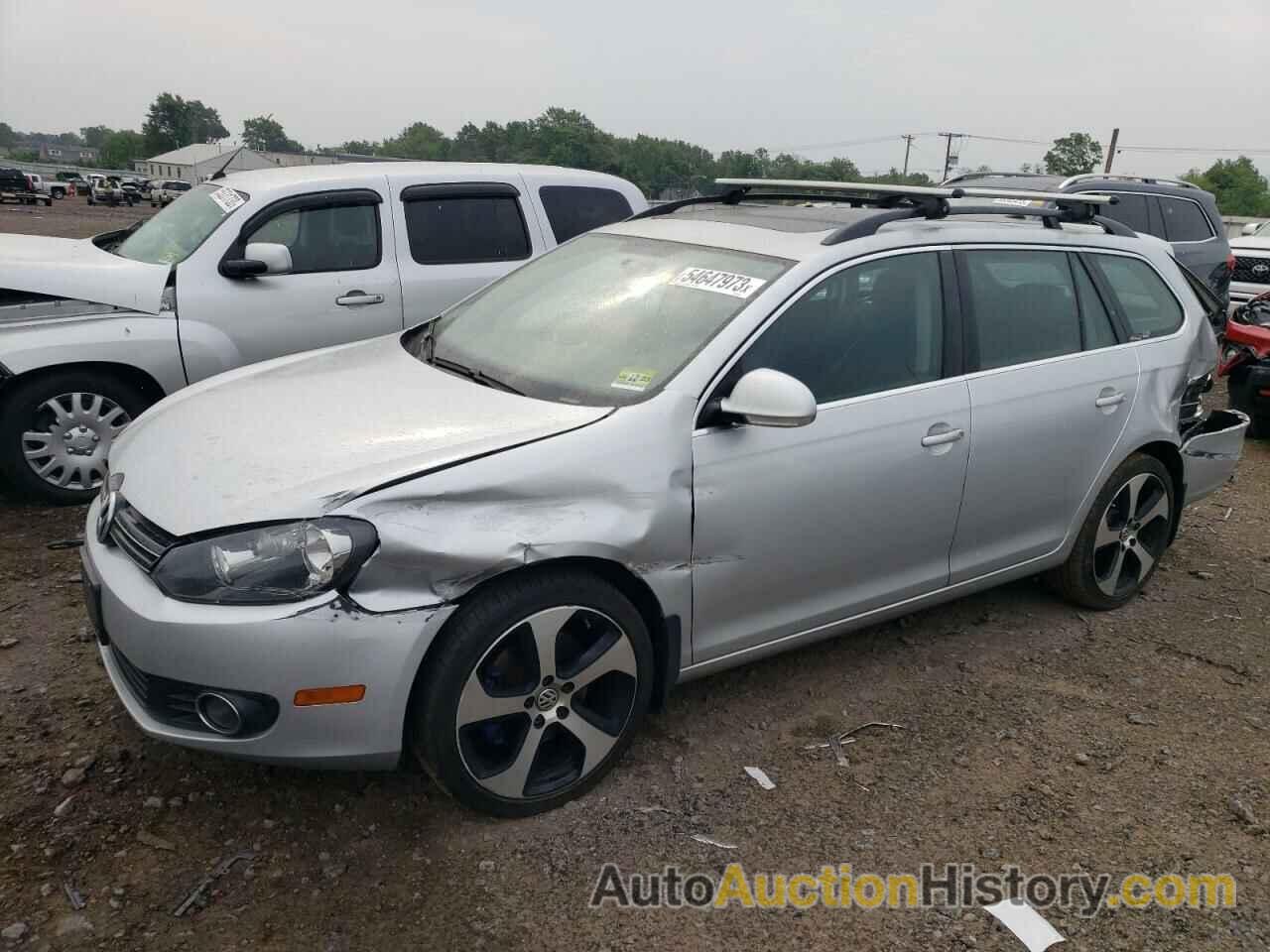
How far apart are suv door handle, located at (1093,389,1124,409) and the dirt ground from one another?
985mm

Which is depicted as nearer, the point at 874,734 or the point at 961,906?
the point at 961,906

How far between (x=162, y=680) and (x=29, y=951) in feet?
2.13

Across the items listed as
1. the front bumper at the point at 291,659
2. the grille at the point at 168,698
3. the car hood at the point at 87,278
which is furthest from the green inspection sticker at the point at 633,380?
the car hood at the point at 87,278

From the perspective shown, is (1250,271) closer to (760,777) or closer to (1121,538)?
(1121,538)

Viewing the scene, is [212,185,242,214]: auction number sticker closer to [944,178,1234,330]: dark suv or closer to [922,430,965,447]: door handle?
[922,430,965,447]: door handle

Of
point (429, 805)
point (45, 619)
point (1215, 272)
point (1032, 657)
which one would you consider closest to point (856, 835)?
point (429, 805)

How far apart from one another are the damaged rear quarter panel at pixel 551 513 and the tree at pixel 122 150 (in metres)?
154

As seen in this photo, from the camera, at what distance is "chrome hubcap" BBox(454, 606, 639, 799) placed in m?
2.58

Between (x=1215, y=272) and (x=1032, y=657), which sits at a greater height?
(x=1215, y=272)

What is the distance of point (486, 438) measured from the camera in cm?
265

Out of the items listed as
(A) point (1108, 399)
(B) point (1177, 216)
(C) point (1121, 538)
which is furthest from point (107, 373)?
(B) point (1177, 216)

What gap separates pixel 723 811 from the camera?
286 cm

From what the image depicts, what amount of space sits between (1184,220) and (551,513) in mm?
9428

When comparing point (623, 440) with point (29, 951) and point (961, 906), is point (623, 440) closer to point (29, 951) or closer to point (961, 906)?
point (961, 906)
